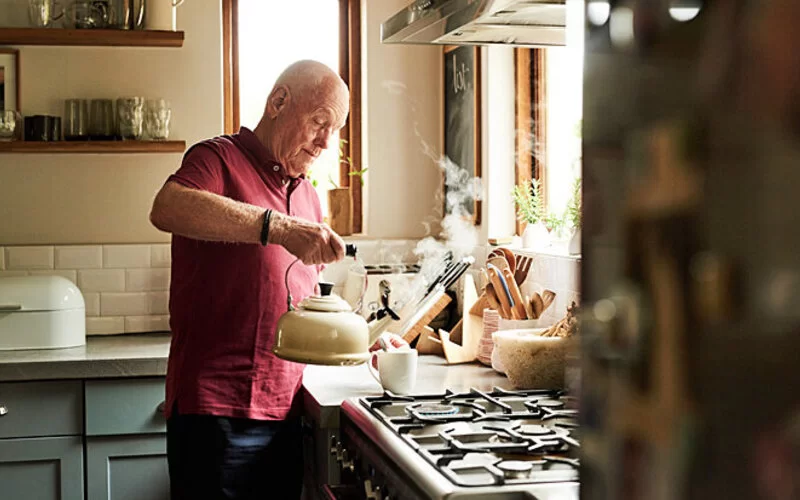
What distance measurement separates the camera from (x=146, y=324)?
3.79m

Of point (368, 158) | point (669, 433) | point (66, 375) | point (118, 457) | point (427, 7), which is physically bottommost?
point (118, 457)

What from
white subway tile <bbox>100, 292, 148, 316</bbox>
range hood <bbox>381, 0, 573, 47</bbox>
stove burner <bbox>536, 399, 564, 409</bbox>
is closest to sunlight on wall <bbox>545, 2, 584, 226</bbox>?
range hood <bbox>381, 0, 573, 47</bbox>

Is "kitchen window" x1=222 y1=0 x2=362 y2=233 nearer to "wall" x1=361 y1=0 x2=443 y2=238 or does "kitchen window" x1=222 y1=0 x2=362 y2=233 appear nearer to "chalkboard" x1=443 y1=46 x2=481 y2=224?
"wall" x1=361 y1=0 x2=443 y2=238

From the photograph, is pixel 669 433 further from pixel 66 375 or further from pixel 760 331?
pixel 66 375

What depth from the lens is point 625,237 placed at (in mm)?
558

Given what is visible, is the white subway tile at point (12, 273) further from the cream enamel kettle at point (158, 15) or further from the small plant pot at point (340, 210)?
the small plant pot at point (340, 210)

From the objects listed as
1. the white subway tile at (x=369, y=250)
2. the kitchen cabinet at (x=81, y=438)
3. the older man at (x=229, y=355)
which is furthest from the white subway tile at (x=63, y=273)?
the older man at (x=229, y=355)

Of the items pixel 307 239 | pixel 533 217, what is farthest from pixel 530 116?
pixel 307 239

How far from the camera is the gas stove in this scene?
1.66 m

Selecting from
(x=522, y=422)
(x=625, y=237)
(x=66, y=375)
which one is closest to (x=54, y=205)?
(x=66, y=375)

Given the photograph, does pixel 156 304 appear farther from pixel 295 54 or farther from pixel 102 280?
pixel 295 54

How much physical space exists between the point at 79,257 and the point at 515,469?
8.23ft

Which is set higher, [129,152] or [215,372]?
[129,152]

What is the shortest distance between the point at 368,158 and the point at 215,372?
1.70 metres
